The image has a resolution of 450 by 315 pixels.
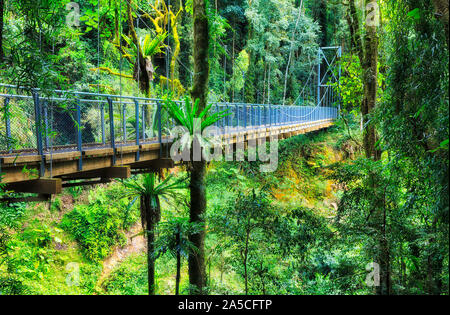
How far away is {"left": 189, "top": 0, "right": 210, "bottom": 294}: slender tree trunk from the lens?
13.4ft

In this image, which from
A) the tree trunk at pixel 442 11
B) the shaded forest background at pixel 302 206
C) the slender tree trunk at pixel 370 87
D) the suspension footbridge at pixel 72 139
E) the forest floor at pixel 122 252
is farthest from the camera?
the forest floor at pixel 122 252

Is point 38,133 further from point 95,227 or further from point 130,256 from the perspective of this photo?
point 130,256

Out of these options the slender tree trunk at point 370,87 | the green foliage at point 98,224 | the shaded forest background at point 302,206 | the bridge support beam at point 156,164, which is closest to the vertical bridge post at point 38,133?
the shaded forest background at point 302,206

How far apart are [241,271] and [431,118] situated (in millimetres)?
1939

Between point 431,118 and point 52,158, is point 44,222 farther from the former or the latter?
point 431,118

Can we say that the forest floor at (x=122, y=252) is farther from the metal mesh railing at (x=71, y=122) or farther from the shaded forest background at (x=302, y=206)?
the metal mesh railing at (x=71, y=122)

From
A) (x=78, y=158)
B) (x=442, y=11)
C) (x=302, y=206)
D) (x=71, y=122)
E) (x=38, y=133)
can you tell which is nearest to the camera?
(x=442, y=11)

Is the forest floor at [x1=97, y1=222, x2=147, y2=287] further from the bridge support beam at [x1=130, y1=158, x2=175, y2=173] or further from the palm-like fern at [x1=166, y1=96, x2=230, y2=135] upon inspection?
the palm-like fern at [x1=166, y1=96, x2=230, y2=135]

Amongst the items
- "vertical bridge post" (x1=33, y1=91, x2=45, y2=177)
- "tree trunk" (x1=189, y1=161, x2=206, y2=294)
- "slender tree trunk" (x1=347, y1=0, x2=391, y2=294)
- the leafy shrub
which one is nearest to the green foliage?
the leafy shrub

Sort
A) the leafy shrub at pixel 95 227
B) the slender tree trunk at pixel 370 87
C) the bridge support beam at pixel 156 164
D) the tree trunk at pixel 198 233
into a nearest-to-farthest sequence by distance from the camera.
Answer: the slender tree trunk at pixel 370 87
the tree trunk at pixel 198 233
the bridge support beam at pixel 156 164
the leafy shrub at pixel 95 227

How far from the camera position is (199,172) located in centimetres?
427

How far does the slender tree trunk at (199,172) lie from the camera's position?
4078 mm

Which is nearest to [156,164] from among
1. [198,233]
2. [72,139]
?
[198,233]

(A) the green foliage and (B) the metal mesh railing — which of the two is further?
(A) the green foliage
